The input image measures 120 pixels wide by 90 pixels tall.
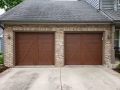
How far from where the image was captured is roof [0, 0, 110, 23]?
1371 centimetres

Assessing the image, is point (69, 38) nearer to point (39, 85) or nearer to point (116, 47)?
point (116, 47)

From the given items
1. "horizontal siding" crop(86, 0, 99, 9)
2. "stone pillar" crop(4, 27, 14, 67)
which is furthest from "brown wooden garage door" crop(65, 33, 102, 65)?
"stone pillar" crop(4, 27, 14, 67)

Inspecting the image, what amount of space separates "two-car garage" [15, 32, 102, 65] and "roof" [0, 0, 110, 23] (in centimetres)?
108

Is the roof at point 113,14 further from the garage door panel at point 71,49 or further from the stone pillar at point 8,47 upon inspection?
the stone pillar at point 8,47

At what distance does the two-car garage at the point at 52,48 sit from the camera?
47.6 feet

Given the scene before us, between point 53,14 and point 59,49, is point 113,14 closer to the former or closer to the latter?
point 53,14

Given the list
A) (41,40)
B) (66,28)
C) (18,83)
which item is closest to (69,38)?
(66,28)

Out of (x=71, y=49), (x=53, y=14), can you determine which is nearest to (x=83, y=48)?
(x=71, y=49)

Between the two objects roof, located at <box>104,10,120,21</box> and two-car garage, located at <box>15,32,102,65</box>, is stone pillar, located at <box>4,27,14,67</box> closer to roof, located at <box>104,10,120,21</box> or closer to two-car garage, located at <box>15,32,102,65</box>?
two-car garage, located at <box>15,32,102,65</box>

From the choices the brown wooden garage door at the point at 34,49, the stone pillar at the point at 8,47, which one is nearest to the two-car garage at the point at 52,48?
the brown wooden garage door at the point at 34,49

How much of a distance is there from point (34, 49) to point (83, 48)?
10.6ft

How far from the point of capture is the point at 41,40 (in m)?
14.6

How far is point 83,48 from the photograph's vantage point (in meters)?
14.6

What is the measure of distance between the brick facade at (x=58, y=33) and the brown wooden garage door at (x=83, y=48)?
21.9 inches
